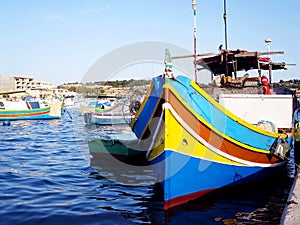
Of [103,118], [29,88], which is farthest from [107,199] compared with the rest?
[29,88]

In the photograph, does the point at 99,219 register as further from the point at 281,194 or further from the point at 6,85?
the point at 6,85

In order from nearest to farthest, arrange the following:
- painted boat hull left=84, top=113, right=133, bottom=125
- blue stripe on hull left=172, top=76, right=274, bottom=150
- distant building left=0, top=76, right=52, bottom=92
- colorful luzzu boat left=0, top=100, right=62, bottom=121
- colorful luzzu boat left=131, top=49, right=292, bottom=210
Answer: colorful luzzu boat left=131, top=49, right=292, bottom=210 → blue stripe on hull left=172, top=76, right=274, bottom=150 → painted boat hull left=84, top=113, right=133, bottom=125 → colorful luzzu boat left=0, top=100, right=62, bottom=121 → distant building left=0, top=76, right=52, bottom=92

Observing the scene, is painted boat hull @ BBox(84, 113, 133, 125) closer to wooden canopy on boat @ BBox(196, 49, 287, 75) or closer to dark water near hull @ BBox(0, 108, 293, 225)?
dark water near hull @ BBox(0, 108, 293, 225)

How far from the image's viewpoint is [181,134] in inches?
254

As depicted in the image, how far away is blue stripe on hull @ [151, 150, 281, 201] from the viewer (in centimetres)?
646

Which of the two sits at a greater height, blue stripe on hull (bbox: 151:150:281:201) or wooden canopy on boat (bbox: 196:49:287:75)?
wooden canopy on boat (bbox: 196:49:287:75)

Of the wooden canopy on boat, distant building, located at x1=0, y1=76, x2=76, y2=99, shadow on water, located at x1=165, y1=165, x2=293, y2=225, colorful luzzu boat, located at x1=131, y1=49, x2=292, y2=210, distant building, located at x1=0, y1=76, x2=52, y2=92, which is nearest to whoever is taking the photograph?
shadow on water, located at x1=165, y1=165, x2=293, y2=225

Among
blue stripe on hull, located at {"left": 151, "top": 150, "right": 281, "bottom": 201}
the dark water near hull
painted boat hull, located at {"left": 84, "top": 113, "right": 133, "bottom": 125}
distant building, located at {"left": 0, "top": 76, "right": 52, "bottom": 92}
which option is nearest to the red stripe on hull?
blue stripe on hull, located at {"left": 151, "top": 150, "right": 281, "bottom": 201}

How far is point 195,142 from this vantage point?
6641 millimetres

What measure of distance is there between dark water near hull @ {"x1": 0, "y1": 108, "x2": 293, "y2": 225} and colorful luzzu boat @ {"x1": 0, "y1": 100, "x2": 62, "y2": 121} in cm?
2083

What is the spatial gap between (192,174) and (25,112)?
2800 centimetres

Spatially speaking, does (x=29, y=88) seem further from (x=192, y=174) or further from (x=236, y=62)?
(x=192, y=174)

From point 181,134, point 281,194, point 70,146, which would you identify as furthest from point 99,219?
point 70,146

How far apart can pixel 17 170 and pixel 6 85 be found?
269ft
